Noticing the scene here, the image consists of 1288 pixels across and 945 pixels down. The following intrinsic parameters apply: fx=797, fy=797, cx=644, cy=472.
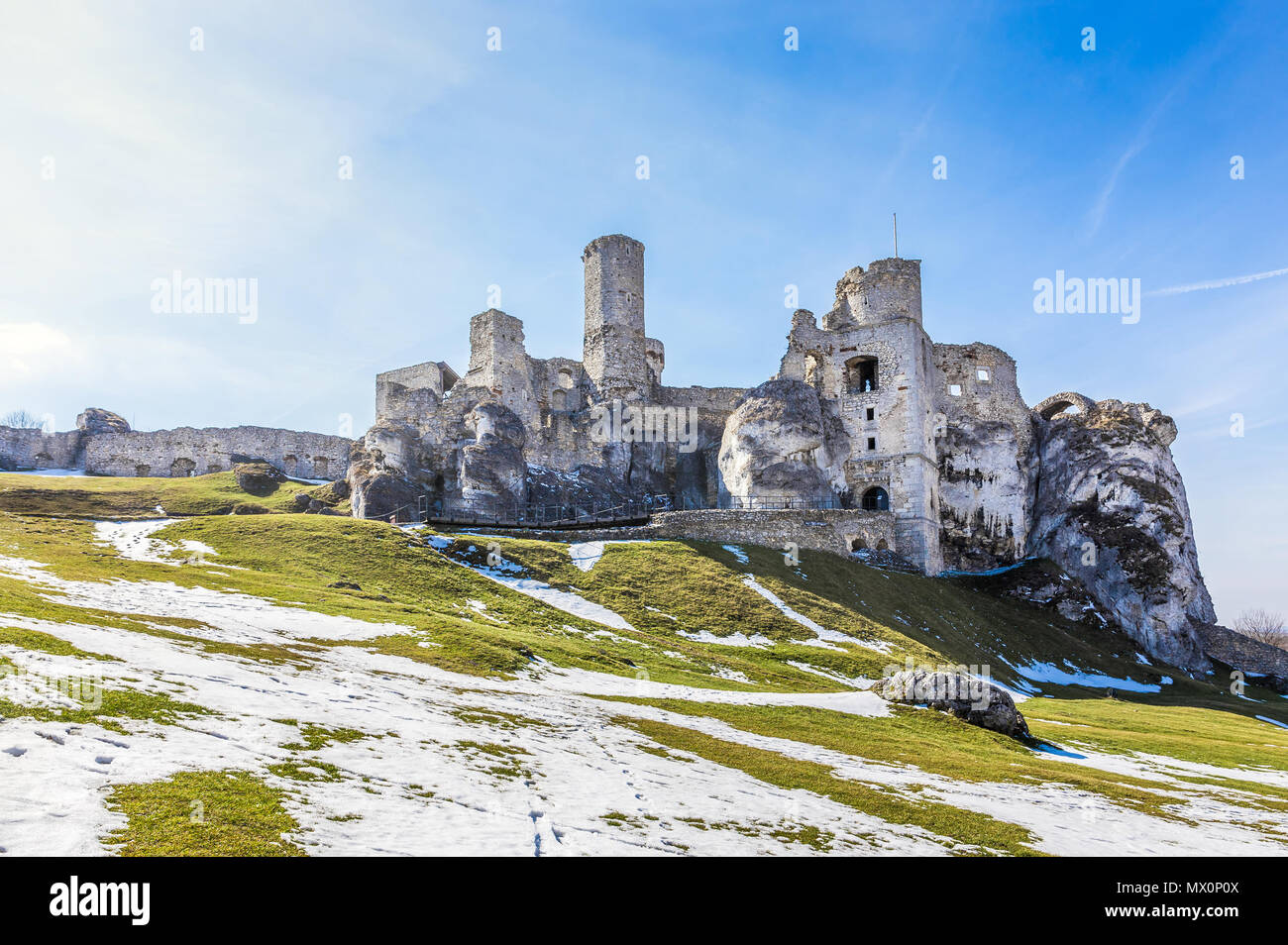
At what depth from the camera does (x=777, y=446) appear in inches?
2296

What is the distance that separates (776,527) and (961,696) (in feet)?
84.1

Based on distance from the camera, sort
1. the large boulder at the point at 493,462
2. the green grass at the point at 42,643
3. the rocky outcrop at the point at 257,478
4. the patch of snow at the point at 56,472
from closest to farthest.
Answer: the green grass at the point at 42,643
the large boulder at the point at 493,462
the rocky outcrop at the point at 257,478
the patch of snow at the point at 56,472

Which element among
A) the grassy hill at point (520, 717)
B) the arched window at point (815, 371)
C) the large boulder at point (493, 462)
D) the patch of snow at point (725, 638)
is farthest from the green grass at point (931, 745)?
the arched window at point (815, 371)

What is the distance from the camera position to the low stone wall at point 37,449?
66.9 m

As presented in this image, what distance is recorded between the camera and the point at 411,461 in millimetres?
51969

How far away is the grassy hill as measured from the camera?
9164 mm

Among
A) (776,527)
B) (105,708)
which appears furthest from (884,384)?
(105,708)

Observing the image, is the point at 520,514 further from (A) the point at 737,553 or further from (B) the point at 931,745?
(B) the point at 931,745

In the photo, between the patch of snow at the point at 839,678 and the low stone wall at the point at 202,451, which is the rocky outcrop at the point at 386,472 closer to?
the low stone wall at the point at 202,451

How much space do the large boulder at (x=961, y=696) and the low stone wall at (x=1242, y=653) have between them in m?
47.0

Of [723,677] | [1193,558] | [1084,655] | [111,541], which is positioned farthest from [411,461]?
[1193,558]

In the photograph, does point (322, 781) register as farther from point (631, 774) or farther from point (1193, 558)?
point (1193, 558)

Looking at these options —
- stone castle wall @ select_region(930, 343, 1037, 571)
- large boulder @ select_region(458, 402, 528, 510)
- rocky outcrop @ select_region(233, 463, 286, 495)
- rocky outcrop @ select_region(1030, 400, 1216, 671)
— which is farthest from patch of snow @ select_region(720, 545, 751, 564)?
rocky outcrop @ select_region(233, 463, 286, 495)

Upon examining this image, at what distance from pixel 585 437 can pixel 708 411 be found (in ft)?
47.1
